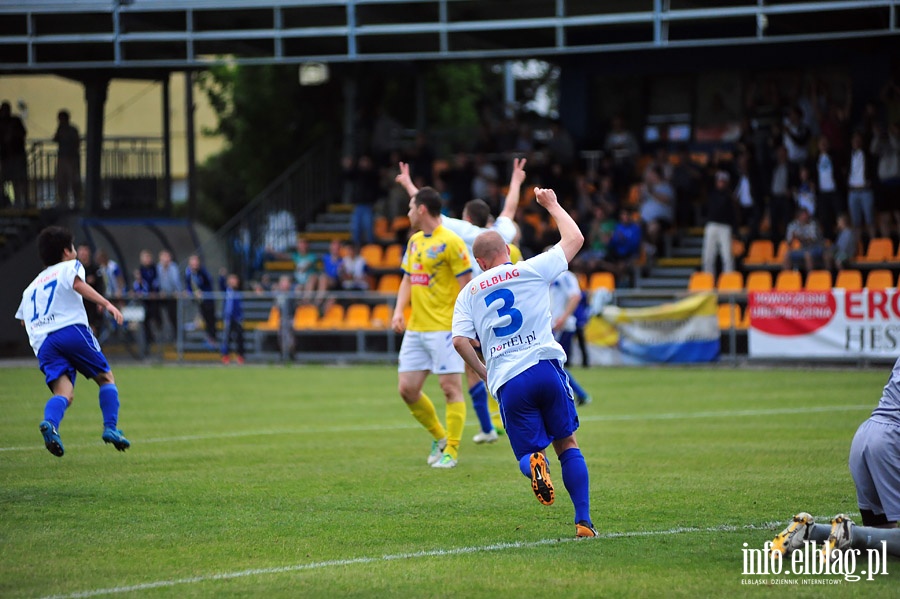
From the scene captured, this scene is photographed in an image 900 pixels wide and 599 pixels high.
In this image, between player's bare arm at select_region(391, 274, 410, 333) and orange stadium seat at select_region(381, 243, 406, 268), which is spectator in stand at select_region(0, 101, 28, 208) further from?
player's bare arm at select_region(391, 274, 410, 333)

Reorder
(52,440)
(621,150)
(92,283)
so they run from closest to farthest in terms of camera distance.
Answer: (52,440) → (92,283) → (621,150)

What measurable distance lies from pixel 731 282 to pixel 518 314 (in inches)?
692

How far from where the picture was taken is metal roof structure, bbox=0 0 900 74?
85.0ft

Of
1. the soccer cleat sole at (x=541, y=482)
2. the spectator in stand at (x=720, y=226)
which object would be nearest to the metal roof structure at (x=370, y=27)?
the spectator in stand at (x=720, y=226)

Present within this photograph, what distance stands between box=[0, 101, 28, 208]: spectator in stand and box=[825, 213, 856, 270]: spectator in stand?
18501mm

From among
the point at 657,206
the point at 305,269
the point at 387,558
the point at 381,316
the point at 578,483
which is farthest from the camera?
the point at 305,269

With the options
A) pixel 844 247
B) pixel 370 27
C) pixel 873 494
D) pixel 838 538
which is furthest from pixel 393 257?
pixel 838 538

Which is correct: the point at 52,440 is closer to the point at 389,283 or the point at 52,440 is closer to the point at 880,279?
the point at 880,279

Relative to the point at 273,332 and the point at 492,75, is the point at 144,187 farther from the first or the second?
the point at 492,75

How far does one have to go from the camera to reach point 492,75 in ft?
153

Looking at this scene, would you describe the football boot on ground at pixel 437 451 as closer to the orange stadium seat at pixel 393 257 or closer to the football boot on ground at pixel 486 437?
the football boot on ground at pixel 486 437

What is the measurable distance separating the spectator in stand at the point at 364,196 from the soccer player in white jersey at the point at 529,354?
21.3m

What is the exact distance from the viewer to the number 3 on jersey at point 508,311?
781cm

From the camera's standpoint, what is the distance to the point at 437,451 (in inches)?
445
